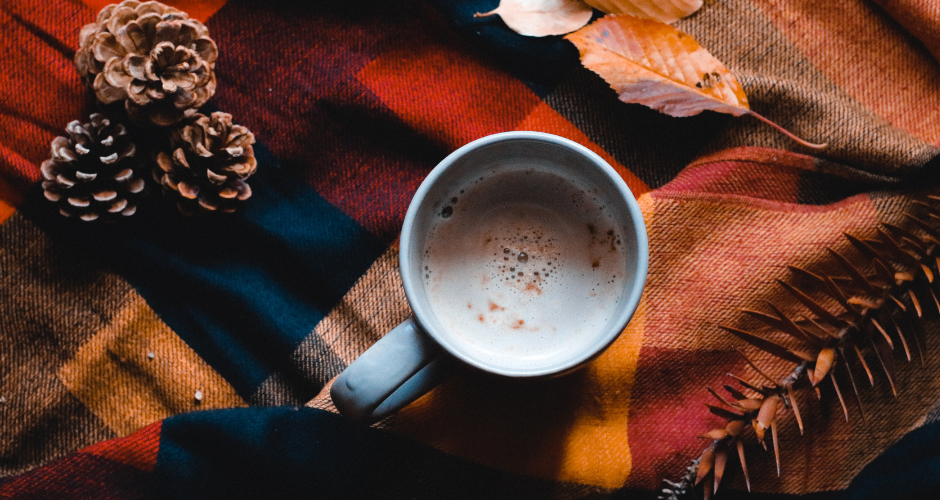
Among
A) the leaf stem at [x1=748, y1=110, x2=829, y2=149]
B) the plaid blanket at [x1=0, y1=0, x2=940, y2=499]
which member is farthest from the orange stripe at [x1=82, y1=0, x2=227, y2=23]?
the leaf stem at [x1=748, y1=110, x2=829, y2=149]

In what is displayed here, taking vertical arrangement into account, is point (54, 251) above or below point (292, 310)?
below

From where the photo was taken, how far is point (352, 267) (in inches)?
31.0

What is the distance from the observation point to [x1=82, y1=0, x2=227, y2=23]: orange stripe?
A: 801 mm

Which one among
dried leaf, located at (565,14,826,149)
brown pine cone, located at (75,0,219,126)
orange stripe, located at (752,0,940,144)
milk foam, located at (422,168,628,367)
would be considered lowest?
brown pine cone, located at (75,0,219,126)

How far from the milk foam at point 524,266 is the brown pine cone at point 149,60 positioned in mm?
310

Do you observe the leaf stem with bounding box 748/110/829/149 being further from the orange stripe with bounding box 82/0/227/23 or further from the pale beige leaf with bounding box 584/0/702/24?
the orange stripe with bounding box 82/0/227/23

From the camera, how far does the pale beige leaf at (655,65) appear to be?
765 mm

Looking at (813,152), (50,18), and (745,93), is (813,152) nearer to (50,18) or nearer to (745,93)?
(745,93)

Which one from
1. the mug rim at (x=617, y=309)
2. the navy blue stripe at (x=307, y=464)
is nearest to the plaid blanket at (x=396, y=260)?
the navy blue stripe at (x=307, y=464)

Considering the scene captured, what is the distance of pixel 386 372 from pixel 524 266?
0.22 meters

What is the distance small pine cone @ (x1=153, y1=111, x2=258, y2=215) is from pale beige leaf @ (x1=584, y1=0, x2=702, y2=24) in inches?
17.9

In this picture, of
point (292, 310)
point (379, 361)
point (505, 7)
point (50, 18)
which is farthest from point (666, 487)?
point (50, 18)

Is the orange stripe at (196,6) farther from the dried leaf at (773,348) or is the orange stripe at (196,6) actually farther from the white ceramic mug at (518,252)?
→ the dried leaf at (773,348)

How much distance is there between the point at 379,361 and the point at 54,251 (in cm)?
45
